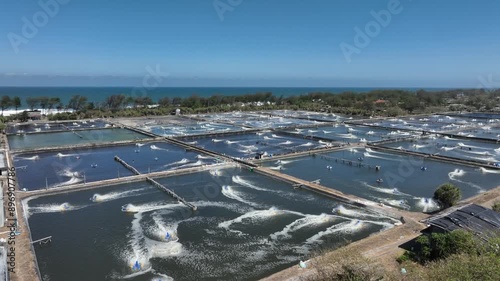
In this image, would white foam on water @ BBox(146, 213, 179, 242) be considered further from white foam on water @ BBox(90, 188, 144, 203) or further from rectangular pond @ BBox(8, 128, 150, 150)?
rectangular pond @ BBox(8, 128, 150, 150)

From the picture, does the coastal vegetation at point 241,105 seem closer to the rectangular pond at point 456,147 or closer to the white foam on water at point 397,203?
the rectangular pond at point 456,147

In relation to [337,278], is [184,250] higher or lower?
lower

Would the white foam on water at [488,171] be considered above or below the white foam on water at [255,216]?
above

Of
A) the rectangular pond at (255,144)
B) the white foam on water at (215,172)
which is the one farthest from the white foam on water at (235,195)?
the rectangular pond at (255,144)

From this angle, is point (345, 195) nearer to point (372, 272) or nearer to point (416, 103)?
point (372, 272)

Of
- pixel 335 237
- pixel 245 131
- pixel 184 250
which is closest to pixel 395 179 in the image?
pixel 335 237

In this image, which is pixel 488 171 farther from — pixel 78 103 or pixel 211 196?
pixel 78 103
